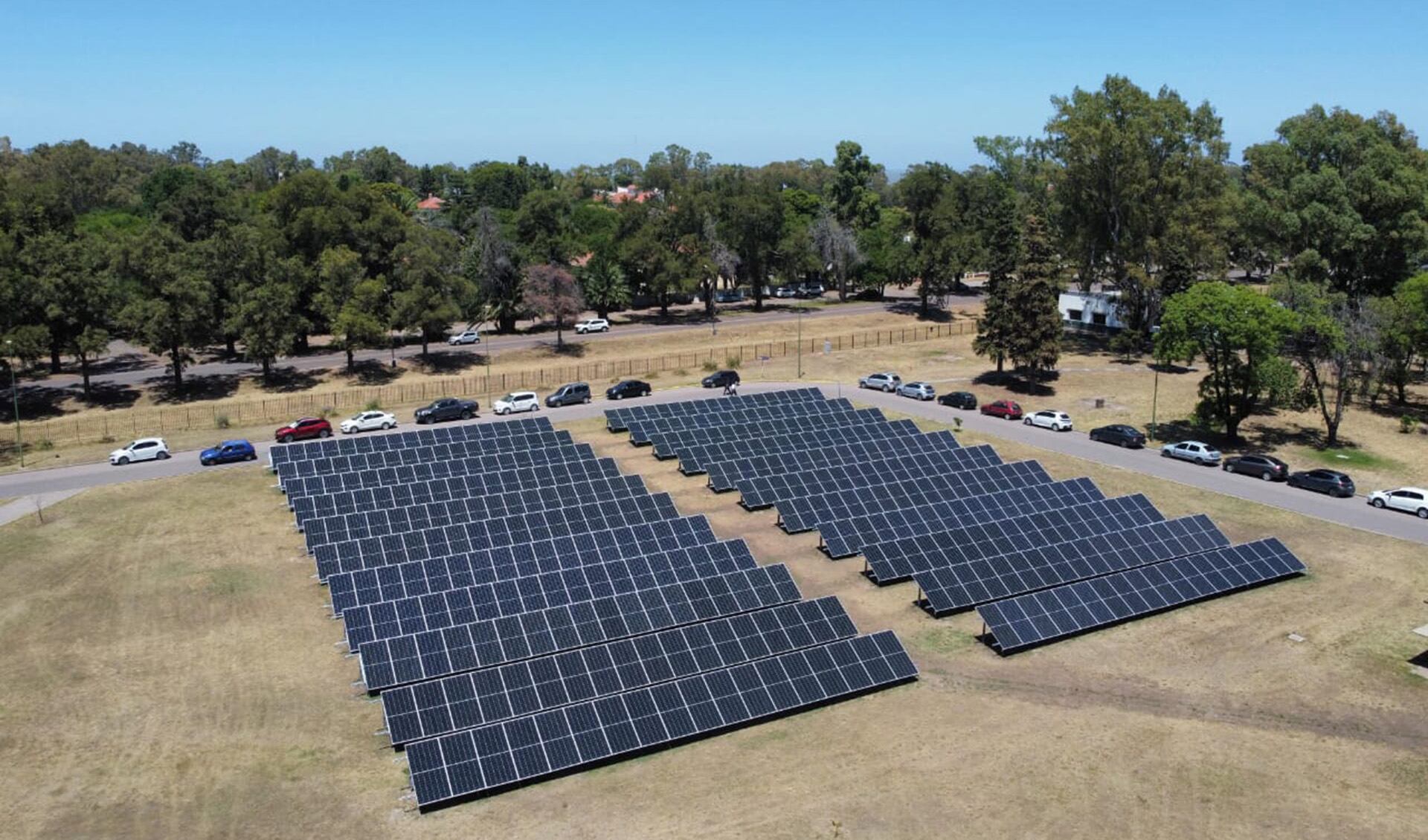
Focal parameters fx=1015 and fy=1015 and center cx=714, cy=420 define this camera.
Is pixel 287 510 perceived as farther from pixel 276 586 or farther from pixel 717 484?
pixel 717 484

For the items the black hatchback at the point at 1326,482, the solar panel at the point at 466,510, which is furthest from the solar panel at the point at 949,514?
the black hatchback at the point at 1326,482

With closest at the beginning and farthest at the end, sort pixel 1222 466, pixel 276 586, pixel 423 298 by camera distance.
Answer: pixel 276 586 < pixel 1222 466 < pixel 423 298

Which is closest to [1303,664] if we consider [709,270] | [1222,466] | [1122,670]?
[1122,670]

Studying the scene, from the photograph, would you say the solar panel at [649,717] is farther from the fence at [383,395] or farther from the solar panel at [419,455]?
the fence at [383,395]

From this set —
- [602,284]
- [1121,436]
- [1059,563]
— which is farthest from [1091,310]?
[1059,563]

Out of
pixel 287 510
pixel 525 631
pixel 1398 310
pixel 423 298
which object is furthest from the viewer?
pixel 423 298

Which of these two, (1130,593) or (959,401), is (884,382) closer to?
(959,401)

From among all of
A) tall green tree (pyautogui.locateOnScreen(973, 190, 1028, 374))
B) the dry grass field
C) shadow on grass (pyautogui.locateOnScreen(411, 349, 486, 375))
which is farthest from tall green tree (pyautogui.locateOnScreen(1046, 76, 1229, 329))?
shadow on grass (pyautogui.locateOnScreen(411, 349, 486, 375))
